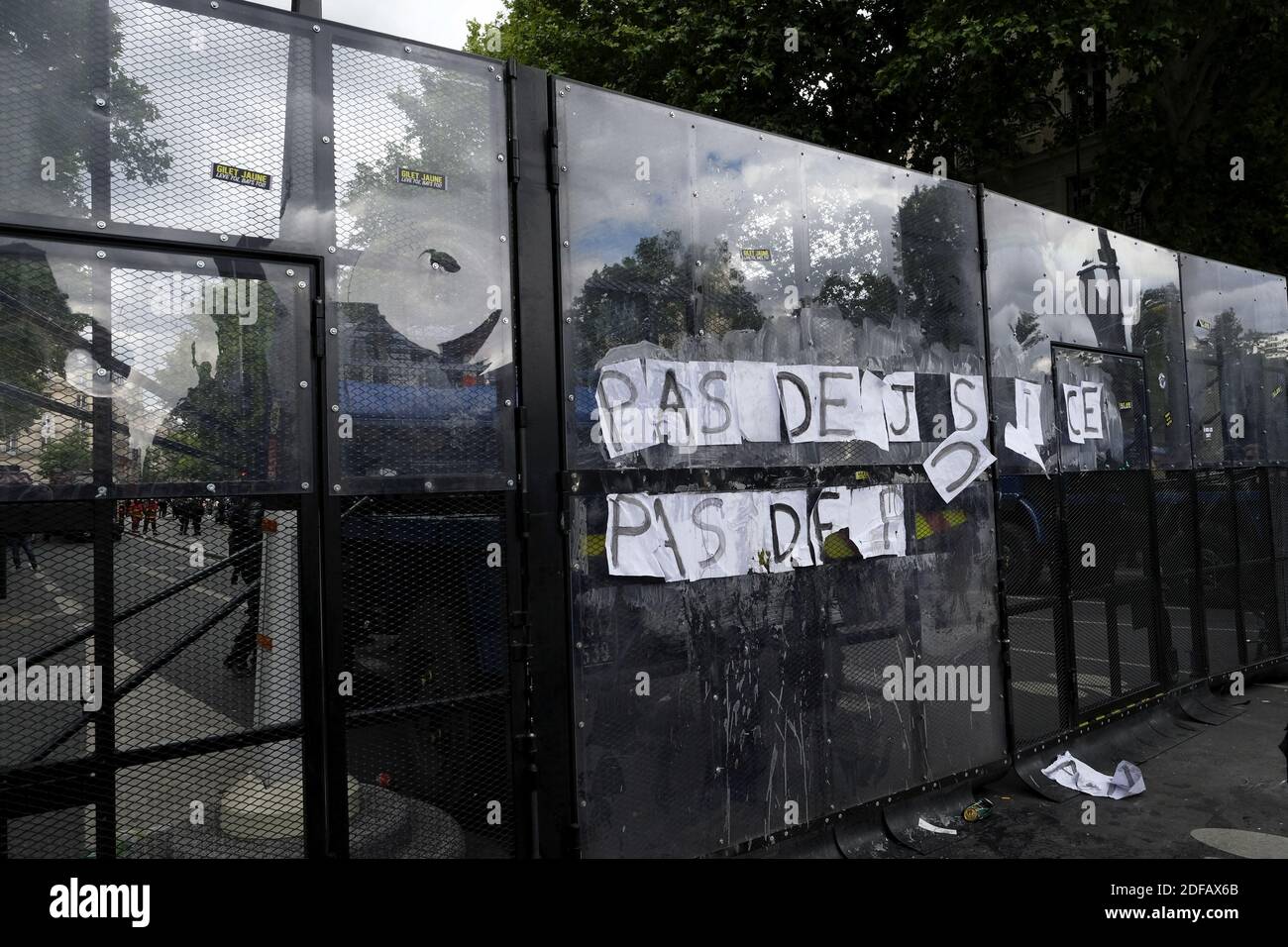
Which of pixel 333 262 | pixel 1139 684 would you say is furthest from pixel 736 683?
pixel 1139 684

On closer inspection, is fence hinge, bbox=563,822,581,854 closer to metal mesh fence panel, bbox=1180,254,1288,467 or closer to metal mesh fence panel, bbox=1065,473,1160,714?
metal mesh fence panel, bbox=1065,473,1160,714

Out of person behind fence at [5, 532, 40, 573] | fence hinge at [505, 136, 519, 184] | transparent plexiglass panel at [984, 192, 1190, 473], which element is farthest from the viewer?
transparent plexiglass panel at [984, 192, 1190, 473]

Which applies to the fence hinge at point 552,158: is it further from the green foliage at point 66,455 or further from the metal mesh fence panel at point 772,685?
the green foliage at point 66,455

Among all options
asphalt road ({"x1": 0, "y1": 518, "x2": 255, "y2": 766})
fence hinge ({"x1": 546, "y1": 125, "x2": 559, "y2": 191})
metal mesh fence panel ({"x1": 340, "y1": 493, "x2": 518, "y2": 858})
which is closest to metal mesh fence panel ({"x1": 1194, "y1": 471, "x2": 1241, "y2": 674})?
fence hinge ({"x1": 546, "y1": 125, "x2": 559, "y2": 191})

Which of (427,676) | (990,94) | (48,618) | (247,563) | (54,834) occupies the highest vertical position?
(990,94)

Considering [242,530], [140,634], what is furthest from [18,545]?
[242,530]

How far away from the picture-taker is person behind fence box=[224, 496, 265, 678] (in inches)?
123

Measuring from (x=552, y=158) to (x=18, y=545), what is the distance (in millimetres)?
2398

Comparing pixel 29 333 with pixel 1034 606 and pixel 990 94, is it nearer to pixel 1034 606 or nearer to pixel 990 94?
pixel 1034 606

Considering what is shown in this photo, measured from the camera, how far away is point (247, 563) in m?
3.14

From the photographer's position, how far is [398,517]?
3.45 m

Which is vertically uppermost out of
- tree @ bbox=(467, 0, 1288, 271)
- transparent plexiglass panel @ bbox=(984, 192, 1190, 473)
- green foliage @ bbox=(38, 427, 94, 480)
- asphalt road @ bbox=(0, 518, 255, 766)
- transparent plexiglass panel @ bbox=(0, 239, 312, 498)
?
tree @ bbox=(467, 0, 1288, 271)

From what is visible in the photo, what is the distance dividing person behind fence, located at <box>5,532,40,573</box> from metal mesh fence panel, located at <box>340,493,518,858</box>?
0.92m
